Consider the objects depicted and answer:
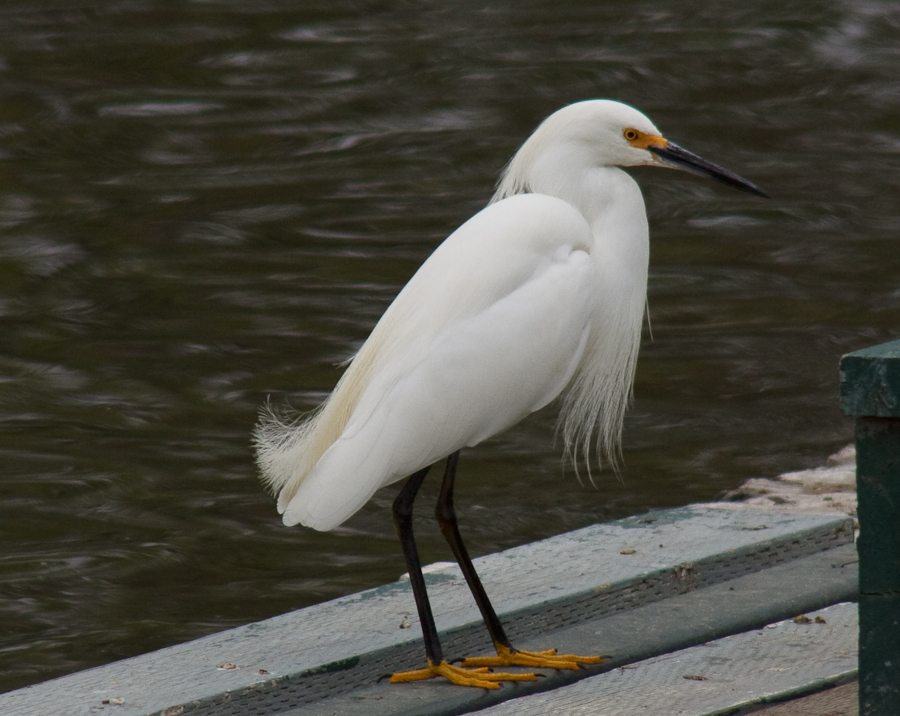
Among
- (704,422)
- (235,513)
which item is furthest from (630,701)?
(704,422)

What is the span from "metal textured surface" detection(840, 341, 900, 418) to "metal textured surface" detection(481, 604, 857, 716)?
704 mm

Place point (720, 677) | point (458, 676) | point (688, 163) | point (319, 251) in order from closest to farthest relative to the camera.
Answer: point (720, 677) < point (458, 676) < point (688, 163) < point (319, 251)

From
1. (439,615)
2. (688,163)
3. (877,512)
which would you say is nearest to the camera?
(877,512)

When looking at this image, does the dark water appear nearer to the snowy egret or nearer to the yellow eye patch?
the snowy egret

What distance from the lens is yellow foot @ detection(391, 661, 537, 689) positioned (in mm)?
2701

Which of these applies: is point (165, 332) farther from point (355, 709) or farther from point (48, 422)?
point (355, 709)

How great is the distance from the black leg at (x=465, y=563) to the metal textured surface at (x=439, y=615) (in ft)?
0.45

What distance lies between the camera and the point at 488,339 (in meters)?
2.87

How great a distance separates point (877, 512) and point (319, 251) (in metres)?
5.72

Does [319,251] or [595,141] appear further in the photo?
[319,251]

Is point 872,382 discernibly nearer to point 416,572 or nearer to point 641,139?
point 416,572

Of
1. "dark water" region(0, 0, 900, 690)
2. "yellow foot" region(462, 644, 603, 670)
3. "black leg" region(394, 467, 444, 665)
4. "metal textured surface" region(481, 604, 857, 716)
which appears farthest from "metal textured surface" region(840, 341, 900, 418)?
"dark water" region(0, 0, 900, 690)

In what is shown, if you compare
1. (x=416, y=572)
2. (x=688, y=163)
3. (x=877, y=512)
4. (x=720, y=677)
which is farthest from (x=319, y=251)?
(x=877, y=512)

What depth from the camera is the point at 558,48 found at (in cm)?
1068
